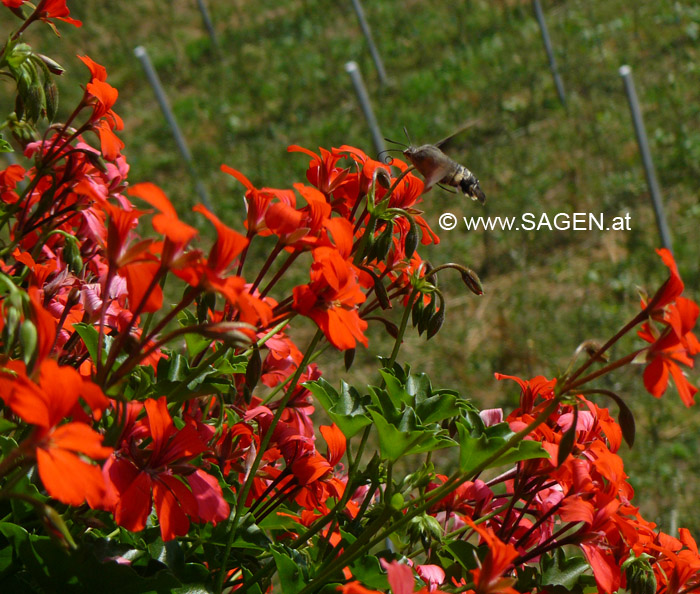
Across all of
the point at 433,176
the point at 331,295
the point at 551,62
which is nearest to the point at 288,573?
the point at 331,295

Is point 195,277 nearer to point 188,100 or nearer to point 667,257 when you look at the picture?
point 667,257

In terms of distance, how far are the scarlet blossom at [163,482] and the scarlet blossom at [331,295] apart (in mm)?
150

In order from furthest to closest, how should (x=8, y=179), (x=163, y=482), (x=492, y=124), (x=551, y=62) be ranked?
1. (x=551, y=62)
2. (x=492, y=124)
3. (x=8, y=179)
4. (x=163, y=482)

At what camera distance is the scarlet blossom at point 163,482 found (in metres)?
0.72

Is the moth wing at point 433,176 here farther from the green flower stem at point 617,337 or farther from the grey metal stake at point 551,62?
the grey metal stake at point 551,62

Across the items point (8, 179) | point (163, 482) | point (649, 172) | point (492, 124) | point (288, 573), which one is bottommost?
point (492, 124)

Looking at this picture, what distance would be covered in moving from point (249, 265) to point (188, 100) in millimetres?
2325

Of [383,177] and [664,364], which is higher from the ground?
[383,177]

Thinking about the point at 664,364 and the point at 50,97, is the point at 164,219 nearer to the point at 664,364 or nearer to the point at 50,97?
the point at 664,364

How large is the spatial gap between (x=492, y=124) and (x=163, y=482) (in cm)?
539

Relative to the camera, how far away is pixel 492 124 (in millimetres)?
5848

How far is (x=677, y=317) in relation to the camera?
2.50ft

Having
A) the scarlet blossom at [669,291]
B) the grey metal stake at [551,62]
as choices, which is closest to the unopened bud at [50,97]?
the scarlet blossom at [669,291]

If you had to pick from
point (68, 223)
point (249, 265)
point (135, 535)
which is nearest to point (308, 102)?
point (249, 265)
